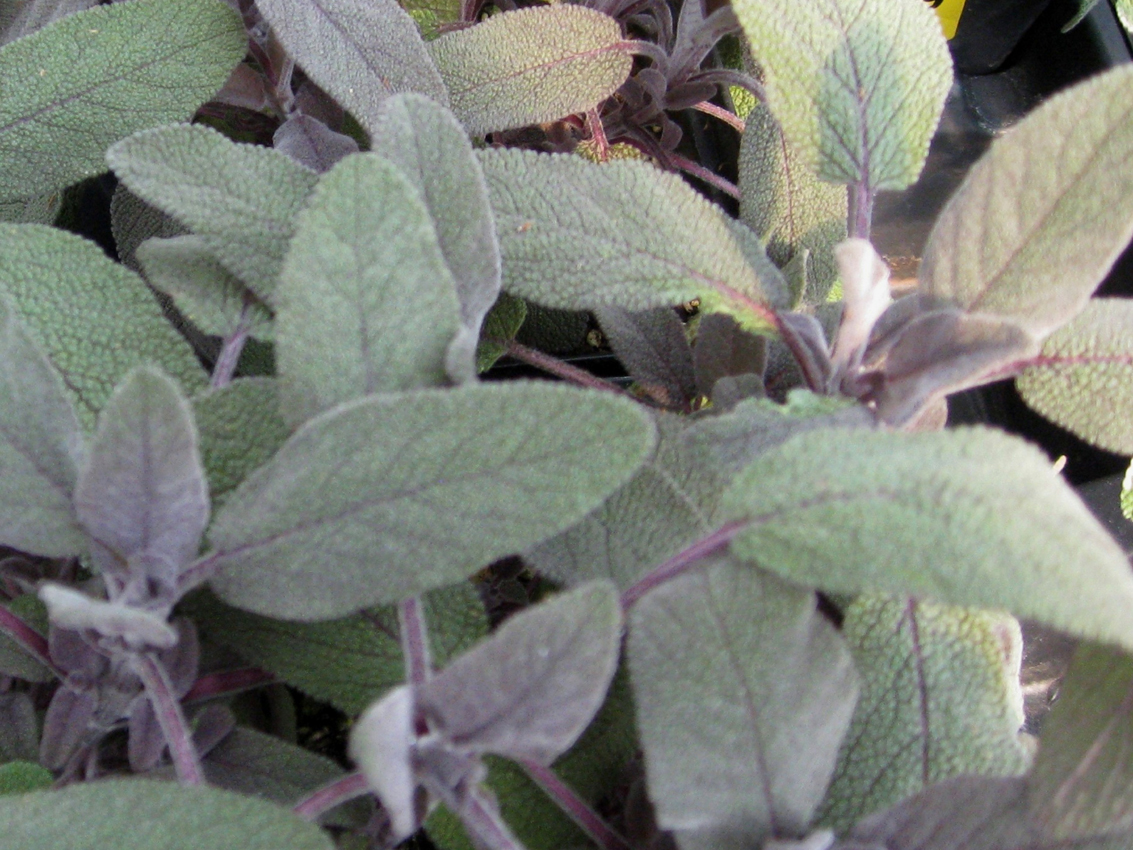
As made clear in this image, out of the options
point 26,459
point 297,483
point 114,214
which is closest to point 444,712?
point 297,483

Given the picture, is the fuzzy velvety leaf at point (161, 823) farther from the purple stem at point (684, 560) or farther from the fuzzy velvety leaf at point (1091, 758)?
the fuzzy velvety leaf at point (1091, 758)

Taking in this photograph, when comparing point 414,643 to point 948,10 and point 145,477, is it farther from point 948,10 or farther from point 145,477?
point 948,10

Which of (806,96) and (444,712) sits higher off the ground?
(806,96)

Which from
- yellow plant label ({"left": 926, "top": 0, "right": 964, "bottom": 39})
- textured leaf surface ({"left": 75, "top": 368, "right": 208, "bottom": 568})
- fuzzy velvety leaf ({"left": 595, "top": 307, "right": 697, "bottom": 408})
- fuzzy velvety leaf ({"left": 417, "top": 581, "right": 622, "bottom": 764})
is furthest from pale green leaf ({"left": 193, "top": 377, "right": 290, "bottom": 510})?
yellow plant label ({"left": 926, "top": 0, "right": 964, "bottom": 39})

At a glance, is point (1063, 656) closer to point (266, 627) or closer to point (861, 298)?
point (861, 298)

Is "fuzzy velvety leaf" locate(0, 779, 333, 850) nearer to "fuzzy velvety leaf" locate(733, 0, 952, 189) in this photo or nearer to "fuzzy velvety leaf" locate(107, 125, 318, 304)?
"fuzzy velvety leaf" locate(107, 125, 318, 304)

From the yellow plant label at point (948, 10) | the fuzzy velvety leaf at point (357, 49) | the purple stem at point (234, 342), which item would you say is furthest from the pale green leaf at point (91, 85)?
the yellow plant label at point (948, 10)
